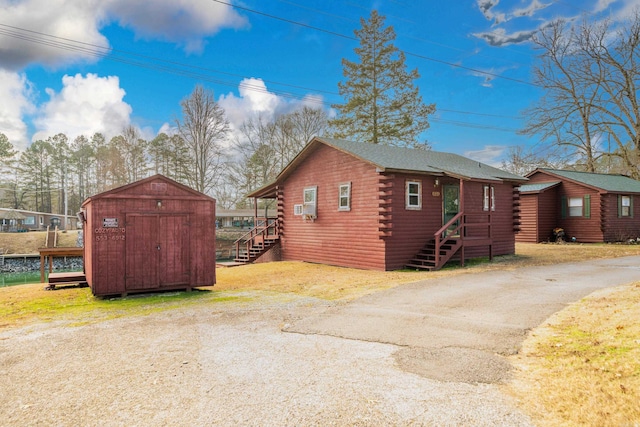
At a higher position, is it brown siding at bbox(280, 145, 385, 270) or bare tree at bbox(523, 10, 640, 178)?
bare tree at bbox(523, 10, 640, 178)

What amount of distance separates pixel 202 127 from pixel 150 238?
97.3 ft

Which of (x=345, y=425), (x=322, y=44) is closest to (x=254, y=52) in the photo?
(x=322, y=44)

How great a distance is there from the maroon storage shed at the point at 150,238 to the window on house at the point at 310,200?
6898 mm

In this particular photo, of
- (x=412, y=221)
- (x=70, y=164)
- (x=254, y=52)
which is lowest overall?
(x=412, y=221)

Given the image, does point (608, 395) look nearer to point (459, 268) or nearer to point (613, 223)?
point (459, 268)

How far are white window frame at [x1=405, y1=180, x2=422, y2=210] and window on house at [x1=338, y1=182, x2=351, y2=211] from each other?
2.21 meters

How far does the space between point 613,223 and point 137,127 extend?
4196 cm

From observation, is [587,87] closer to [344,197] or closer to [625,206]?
[625,206]

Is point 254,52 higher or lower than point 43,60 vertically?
higher

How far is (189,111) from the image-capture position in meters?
36.5

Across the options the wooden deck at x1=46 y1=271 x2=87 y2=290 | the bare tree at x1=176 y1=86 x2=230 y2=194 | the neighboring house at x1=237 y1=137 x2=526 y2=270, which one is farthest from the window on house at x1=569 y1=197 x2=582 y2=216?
the bare tree at x1=176 y1=86 x2=230 y2=194

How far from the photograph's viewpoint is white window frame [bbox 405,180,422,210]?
1380 cm

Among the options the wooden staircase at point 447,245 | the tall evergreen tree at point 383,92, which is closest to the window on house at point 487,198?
the wooden staircase at point 447,245

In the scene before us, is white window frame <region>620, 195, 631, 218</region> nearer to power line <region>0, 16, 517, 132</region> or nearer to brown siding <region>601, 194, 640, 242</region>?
brown siding <region>601, 194, 640, 242</region>
